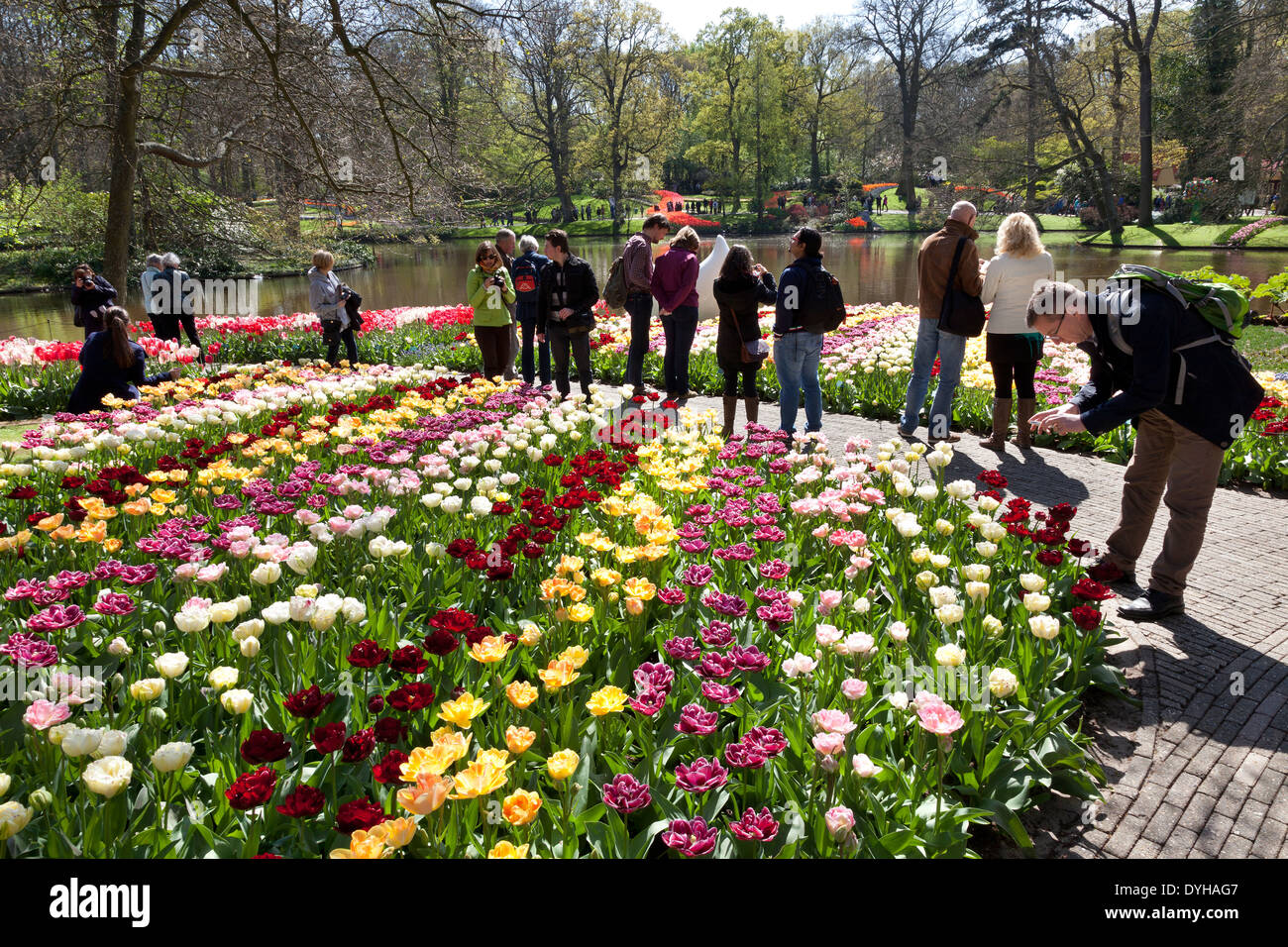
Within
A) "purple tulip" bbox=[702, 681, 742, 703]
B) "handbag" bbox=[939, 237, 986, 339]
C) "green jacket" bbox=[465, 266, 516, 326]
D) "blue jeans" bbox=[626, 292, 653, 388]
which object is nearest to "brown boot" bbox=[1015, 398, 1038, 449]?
"handbag" bbox=[939, 237, 986, 339]

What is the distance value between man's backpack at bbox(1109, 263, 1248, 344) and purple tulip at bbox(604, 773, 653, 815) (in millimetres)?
3139

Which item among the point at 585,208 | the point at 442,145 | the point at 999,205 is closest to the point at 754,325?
the point at 442,145

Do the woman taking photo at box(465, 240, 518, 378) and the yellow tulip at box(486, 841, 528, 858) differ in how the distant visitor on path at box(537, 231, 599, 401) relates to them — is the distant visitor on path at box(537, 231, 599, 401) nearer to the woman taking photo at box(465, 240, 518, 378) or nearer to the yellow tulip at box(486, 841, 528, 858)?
the woman taking photo at box(465, 240, 518, 378)

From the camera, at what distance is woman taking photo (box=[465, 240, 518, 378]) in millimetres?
8055

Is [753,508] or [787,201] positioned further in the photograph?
[787,201]

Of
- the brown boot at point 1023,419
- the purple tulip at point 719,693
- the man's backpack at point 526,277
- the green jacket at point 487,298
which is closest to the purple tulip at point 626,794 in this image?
the purple tulip at point 719,693

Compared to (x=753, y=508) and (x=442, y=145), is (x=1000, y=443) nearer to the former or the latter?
(x=753, y=508)

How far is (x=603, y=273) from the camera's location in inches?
1141

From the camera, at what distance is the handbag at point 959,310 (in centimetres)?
629

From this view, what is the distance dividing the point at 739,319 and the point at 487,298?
9.30 feet

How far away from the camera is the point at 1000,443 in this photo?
658 centimetres

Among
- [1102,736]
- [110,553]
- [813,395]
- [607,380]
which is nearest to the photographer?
[1102,736]

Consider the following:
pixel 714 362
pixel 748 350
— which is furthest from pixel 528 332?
pixel 748 350

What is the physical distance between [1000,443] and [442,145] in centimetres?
1002
